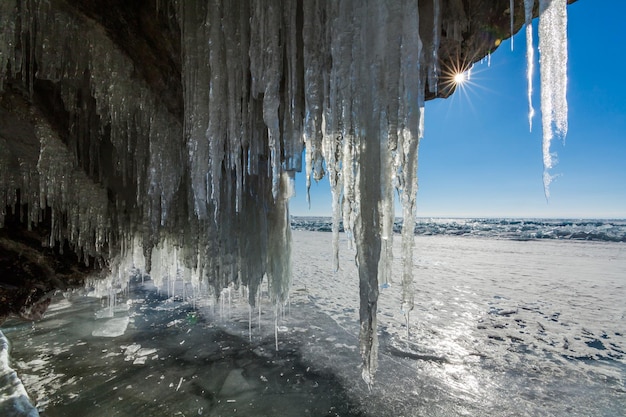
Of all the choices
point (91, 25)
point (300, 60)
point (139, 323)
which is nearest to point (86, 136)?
point (91, 25)

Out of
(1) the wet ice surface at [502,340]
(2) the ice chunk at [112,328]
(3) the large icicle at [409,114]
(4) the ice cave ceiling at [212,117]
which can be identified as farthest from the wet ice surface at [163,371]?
(3) the large icicle at [409,114]

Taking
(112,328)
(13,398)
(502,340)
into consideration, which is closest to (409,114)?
(13,398)

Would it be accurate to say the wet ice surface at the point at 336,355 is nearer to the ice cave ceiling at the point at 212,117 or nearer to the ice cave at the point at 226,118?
the ice cave at the point at 226,118

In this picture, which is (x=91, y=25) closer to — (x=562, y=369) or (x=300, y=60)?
(x=300, y=60)

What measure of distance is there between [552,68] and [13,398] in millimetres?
7387

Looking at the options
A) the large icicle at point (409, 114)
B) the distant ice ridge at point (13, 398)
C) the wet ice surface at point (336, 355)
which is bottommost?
the wet ice surface at point (336, 355)

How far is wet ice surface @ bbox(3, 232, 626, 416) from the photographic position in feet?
15.3

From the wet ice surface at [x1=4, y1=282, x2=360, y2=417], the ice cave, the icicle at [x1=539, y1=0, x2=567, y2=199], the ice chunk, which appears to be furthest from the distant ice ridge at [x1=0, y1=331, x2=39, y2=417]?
the icicle at [x1=539, y1=0, x2=567, y2=199]

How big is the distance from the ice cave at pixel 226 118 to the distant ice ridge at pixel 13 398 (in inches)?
40.7

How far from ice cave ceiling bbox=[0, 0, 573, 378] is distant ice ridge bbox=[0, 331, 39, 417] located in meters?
1.14

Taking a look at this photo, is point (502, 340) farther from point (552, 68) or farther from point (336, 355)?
point (552, 68)

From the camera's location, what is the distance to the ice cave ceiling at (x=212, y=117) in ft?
7.21

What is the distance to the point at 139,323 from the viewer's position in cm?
856

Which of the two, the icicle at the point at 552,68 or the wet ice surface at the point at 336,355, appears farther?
the wet ice surface at the point at 336,355
